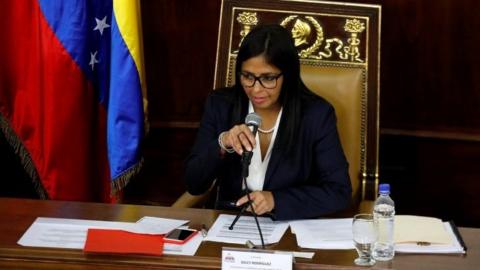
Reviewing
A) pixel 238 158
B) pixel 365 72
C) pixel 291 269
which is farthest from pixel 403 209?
pixel 291 269

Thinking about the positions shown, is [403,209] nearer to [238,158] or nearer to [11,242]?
[238,158]

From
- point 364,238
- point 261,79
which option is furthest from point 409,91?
point 364,238

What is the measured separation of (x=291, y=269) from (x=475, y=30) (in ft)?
5.74

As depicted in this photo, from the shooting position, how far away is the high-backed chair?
274 cm

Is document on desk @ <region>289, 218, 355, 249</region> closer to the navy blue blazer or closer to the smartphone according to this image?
the navy blue blazer

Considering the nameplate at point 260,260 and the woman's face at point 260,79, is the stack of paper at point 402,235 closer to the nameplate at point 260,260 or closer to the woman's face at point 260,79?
the nameplate at point 260,260

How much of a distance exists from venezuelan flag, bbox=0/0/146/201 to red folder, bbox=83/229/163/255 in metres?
1.08

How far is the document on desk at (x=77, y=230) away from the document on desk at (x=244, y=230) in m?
0.06

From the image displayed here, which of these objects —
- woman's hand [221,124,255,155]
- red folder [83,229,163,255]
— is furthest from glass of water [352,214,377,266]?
red folder [83,229,163,255]

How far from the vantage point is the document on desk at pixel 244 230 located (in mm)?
2045

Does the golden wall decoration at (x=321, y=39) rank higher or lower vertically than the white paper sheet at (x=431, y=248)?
higher

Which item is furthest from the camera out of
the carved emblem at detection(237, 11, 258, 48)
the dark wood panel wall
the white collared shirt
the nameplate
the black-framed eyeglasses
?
the dark wood panel wall

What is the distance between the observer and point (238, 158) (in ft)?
8.11

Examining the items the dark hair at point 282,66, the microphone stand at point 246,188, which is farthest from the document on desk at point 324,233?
the dark hair at point 282,66
